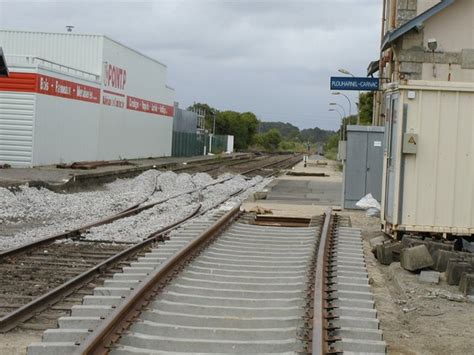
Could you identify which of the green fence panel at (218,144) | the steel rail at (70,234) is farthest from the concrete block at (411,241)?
the green fence panel at (218,144)

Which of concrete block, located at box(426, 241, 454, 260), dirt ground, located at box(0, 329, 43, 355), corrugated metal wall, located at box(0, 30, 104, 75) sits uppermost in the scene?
corrugated metal wall, located at box(0, 30, 104, 75)

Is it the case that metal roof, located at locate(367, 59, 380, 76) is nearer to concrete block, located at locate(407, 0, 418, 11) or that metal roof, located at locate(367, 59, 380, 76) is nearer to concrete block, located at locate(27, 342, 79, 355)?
concrete block, located at locate(407, 0, 418, 11)

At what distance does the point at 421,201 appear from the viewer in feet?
41.3

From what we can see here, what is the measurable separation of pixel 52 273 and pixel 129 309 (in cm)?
423

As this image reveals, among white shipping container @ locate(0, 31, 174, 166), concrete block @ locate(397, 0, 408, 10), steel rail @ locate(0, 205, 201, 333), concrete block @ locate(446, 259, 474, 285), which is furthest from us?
white shipping container @ locate(0, 31, 174, 166)

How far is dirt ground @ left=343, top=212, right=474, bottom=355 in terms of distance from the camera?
728cm

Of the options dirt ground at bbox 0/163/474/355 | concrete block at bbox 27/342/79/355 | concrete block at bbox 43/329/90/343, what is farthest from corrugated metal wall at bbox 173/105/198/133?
concrete block at bbox 27/342/79/355

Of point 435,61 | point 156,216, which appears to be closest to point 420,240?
point 156,216

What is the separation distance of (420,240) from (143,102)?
160 feet

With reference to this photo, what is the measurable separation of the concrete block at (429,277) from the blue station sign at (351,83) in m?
11.3

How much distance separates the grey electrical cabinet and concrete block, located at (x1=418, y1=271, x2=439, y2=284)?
378 inches

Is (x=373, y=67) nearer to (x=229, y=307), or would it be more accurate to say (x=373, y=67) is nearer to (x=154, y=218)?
(x=154, y=218)

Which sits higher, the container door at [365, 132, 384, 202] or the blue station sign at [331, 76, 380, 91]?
the blue station sign at [331, 76, 380, 91]

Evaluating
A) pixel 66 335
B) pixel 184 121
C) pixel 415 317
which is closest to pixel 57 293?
pixel 66 335
